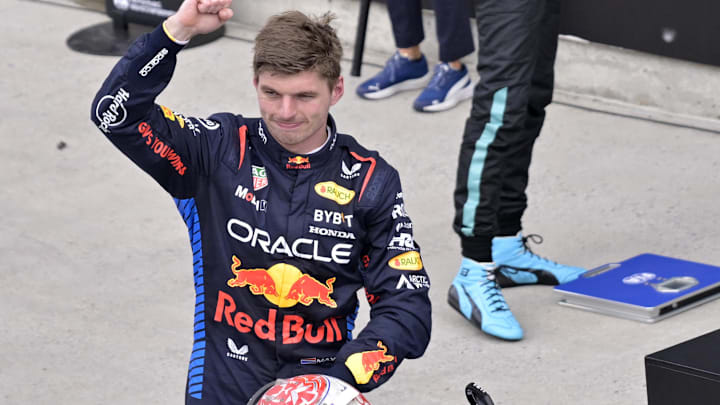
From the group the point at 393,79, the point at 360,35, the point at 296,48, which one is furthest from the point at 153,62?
the point at 360,35

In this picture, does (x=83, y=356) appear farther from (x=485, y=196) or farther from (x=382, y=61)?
(x=382, y=61)

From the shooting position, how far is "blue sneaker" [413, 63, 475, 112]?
256 inches

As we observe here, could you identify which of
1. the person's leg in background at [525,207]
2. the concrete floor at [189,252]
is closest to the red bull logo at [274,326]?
the concrete floor at [189,252]

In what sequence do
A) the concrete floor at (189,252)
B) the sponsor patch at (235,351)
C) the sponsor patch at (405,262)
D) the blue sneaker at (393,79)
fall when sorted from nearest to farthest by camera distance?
the sponsor patch at (405,262) < the sponsor patch at (235,351) < the concrete floor at (189,252) < the blue sneaker at (393,79)

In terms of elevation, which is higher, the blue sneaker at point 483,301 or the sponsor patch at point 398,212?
the sponsor patch at point 398,212

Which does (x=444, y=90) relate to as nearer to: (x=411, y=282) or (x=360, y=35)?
(x=360, y=35)

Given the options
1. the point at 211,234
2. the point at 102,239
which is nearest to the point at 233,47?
the point at 102,239

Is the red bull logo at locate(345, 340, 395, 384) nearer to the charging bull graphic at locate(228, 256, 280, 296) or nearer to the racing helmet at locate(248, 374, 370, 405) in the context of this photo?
the racing helmet at locate(248, 374, 370, 405)

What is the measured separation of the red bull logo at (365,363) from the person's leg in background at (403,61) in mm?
4116

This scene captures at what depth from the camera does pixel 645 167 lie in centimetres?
569

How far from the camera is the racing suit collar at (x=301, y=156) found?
2.87 metres

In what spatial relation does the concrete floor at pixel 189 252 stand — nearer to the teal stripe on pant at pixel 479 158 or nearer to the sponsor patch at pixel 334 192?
the teal stripe on pant at pixel 479 158

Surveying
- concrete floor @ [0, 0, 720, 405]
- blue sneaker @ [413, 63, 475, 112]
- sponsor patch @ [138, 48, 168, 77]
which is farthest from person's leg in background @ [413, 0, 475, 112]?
sponsor patch @ [138, 48, 168, 77]

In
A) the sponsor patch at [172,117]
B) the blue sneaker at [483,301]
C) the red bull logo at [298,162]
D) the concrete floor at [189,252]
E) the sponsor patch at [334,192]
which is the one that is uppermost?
the sponsor patch at [172,117]
